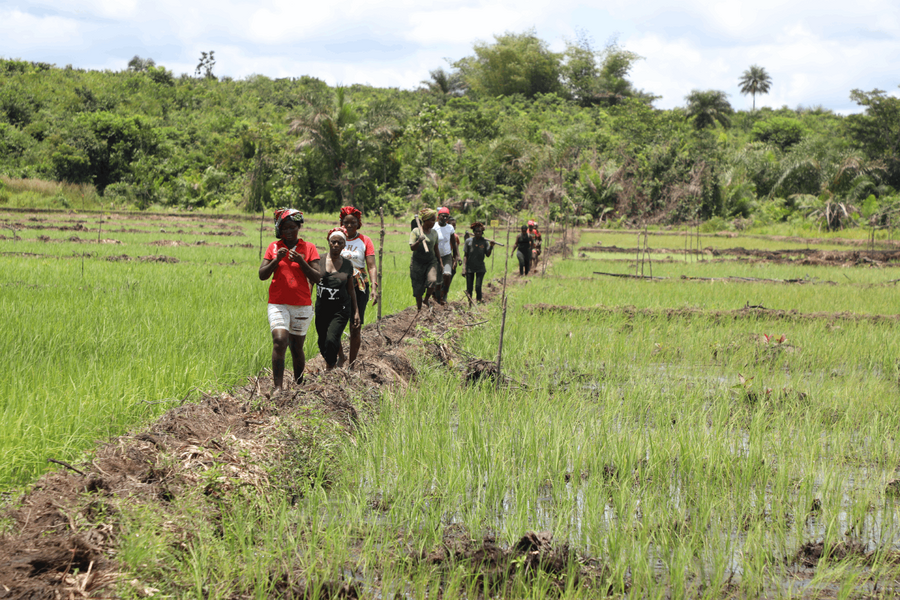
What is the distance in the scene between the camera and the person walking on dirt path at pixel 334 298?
5.32m

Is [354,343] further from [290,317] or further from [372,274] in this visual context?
[290,317]

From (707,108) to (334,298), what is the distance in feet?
159

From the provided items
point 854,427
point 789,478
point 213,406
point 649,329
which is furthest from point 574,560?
point 649,329

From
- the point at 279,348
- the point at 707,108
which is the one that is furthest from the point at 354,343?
the point at 707,108

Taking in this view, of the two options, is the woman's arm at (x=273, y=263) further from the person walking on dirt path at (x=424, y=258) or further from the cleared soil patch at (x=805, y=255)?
the cleared soil patch at (x=805, y=255)

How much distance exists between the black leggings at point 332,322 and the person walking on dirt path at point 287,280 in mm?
479

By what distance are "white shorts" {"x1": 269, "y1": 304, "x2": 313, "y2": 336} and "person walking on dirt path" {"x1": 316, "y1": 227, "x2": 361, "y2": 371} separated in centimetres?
45

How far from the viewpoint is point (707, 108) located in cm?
4828

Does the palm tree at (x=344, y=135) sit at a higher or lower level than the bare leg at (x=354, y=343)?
higher

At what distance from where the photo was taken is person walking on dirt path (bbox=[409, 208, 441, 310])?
7.80 metres

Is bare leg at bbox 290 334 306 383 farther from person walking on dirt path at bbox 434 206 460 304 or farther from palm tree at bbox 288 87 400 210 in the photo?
palm tree at bbox 288 87 400 210

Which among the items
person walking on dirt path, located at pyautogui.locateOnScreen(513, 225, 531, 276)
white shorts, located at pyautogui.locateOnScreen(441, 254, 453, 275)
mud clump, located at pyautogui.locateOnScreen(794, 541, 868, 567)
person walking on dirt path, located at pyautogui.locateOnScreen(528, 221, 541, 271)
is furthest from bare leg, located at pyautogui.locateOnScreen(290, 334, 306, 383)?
person walking on dirt path, located at pyautogui.locateOnScreen(528, 221, 541, 271)

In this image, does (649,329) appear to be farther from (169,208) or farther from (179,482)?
(169,208)

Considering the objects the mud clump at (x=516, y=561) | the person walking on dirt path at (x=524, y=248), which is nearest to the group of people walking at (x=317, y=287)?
the mud clump at (x=516, y=561)
